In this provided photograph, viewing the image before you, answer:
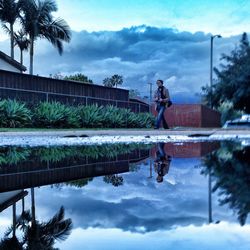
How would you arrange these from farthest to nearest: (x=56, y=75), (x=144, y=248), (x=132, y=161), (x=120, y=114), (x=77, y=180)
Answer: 1. (x=56, y=75)
2. (x=120, y=114)
3. (x=132, y=161)
4. (x=77, y=180)
5. (x=144, y=248)

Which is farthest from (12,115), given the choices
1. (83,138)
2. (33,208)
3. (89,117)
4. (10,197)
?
(33,208)

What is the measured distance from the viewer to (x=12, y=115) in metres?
18.7

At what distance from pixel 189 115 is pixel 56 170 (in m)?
36.9

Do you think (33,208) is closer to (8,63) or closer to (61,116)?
(61,116)

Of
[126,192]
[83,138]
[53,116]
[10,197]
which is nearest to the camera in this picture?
[10,197]

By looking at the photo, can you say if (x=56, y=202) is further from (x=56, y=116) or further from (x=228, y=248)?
(x=56, y=116)

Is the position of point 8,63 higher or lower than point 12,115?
higher

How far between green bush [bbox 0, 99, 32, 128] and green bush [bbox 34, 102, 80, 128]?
4.16ft

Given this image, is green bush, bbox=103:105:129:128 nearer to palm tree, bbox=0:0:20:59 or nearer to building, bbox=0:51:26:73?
building, bbox=0:51:26:73

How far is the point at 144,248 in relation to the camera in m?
1.78

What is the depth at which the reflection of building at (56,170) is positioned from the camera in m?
3.90

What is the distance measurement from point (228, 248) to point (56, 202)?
4.41 feet

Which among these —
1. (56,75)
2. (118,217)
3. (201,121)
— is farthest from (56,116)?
(56,75)

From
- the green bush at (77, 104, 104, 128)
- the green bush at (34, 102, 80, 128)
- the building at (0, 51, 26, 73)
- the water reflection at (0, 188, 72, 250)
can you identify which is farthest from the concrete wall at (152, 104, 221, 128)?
the water reflection at (0, 188, 72, 250)
